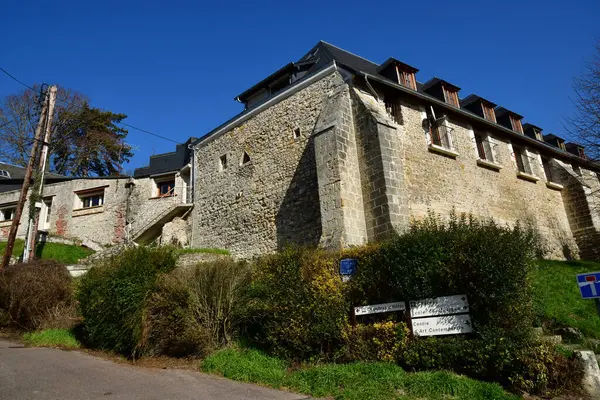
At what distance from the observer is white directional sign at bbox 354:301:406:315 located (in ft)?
21.1

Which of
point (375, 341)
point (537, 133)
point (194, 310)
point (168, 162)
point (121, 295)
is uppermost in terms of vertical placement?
point (537, 133)

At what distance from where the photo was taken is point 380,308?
21.5ft

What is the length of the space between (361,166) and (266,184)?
405 cm

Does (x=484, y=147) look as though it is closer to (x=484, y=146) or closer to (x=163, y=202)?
(x=484, y=146)

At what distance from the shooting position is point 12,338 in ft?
31.4

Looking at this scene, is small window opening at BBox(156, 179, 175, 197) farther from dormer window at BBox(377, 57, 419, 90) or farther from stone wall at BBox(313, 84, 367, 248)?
dormer window at BBox(377, 57, 419, 90)

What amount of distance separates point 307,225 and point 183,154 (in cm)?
1051

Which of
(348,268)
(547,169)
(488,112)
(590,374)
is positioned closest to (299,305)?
(348,268)

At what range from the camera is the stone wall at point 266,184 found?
13.2 metres

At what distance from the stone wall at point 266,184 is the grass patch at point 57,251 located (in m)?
4.96

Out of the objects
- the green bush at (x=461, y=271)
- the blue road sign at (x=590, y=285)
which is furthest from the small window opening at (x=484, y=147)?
the blue road sign at (x=590, y=285)

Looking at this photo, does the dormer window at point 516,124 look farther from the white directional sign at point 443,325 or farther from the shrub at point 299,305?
the white directional sign at point 443,325

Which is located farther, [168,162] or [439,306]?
[168,162]

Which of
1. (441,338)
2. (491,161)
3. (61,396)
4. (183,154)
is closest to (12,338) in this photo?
(61,396)
